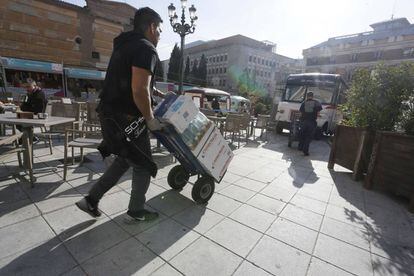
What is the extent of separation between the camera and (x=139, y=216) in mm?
A: 2291

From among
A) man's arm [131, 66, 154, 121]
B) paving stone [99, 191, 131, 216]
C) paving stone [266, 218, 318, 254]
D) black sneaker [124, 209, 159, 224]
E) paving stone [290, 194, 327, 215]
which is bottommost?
paving stone [99, 191, 131, 216]

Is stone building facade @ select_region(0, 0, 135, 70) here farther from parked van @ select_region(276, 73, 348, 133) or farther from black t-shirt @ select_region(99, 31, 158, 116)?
black t-shirt @ select_region(99, 31, 158, 116)

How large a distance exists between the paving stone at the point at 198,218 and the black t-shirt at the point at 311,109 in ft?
15.8

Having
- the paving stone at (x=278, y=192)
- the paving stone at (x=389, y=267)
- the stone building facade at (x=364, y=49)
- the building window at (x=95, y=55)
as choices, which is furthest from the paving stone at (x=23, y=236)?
the stone building facade at (x=364, y=49)

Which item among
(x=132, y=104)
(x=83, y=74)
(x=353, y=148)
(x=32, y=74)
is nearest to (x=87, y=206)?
(x=132, y=104)

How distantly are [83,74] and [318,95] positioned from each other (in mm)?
18698

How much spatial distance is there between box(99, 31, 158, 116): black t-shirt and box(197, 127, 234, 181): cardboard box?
3.10 ft

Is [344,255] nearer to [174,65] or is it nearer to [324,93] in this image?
[324,93]

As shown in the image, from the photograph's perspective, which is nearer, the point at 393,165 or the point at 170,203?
the point at 170,203

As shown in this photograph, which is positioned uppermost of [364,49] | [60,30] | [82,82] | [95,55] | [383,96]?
[364,49]

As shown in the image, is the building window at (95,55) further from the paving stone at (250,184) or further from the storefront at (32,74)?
the paving stone at (250,184)

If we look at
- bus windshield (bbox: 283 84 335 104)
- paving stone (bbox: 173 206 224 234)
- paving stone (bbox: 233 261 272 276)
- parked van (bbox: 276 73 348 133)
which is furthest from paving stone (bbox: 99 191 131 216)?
bus windshield (bbox: 283 84 335 104)

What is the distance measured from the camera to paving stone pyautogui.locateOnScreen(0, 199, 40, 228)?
87.7 inches

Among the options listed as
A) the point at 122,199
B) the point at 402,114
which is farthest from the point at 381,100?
the point at 122,199
